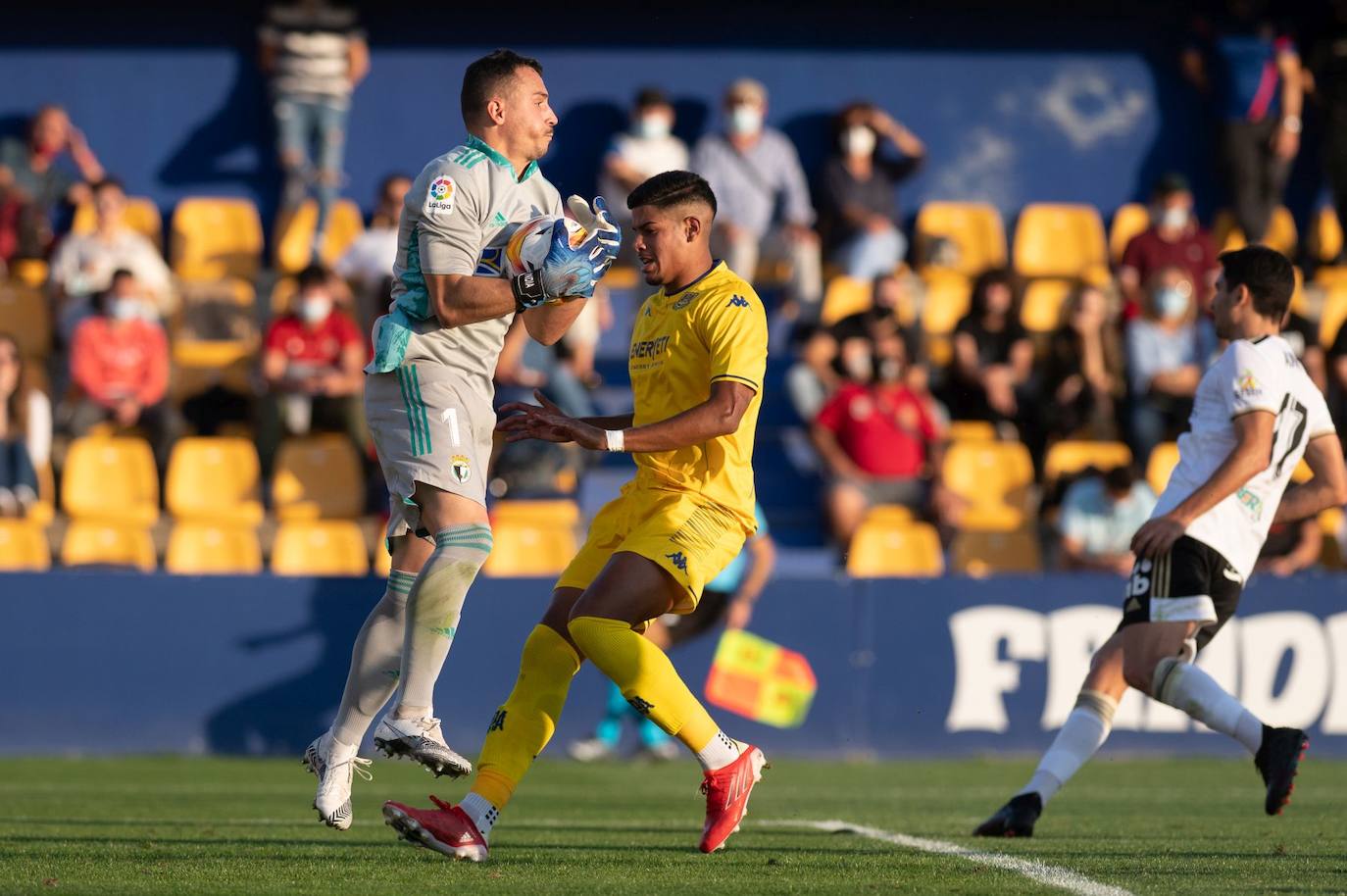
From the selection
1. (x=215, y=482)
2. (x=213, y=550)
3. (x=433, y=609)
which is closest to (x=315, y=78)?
(x=215, y=482)

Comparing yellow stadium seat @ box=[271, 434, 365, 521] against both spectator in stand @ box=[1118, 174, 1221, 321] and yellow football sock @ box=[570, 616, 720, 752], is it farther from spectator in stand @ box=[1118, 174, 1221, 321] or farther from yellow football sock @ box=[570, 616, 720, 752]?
yellow football sock @ box=[570, 616, 720, 752]

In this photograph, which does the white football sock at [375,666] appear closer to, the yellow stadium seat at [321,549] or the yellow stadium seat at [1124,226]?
the yellow stadium seat at [321,549]

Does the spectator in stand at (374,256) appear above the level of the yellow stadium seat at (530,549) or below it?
above

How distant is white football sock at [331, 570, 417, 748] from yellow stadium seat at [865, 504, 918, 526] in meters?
7.77

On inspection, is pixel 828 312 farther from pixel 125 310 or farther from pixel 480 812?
pixel 480 812

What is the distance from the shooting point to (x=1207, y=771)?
37.0 ft

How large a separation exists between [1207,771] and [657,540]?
21.5 ft

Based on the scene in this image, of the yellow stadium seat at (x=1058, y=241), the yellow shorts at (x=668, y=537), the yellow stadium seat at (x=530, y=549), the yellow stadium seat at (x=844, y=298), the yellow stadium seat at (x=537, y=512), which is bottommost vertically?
the yellow stadium seat at (x=530, y=549)

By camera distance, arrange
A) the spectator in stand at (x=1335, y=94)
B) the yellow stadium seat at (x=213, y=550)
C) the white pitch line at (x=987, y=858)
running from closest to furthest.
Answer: the white pitch line at (x=987, y=858)
the yellow stadium seat at (x=213, y=550)
the spectator in stand at (x=1335, y=94)

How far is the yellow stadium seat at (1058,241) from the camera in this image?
54.9 feet

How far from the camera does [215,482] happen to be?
13570 millimetres

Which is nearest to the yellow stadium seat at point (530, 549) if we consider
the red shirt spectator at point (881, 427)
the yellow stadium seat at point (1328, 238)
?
the red shirt spectator at point (881, 427)

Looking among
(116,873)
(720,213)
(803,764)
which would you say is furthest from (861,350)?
(116,873)

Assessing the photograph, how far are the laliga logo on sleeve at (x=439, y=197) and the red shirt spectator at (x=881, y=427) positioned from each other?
8170 millimetres
